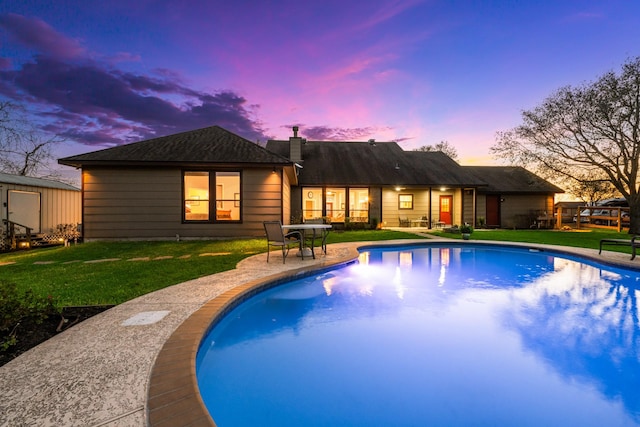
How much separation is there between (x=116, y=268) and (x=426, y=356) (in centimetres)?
626

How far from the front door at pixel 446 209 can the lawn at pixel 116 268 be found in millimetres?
13192

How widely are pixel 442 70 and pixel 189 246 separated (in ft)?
44.1

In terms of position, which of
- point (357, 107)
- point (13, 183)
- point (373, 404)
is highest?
point (357, 107)

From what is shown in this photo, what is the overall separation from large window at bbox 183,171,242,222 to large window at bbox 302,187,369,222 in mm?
6033

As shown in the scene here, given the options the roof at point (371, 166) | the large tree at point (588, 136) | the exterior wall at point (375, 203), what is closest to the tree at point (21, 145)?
the roof at point (371, 166)

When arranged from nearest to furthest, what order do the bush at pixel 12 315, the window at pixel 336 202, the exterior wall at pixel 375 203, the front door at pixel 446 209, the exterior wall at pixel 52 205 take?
1. the bush at pixel 12 315
2. the exterior wall at pixel 52 205
3. the exterior wall at pixel 375 203
4. the window at pixel 336 202
5. the front door at pixel 446 209

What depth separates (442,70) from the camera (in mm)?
14023

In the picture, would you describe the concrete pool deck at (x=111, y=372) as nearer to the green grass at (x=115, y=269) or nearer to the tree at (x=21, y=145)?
the green grass at (x=115, y=269)

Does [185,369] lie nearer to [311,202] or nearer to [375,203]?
[311,202]

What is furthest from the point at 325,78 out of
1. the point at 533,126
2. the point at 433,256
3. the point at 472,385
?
the point at 472,385

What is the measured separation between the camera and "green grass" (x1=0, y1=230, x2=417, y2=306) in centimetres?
449

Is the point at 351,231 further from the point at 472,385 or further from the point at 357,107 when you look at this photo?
the point at 472,385

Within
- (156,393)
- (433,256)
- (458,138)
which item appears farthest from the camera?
(458,138)

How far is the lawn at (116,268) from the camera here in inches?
177
